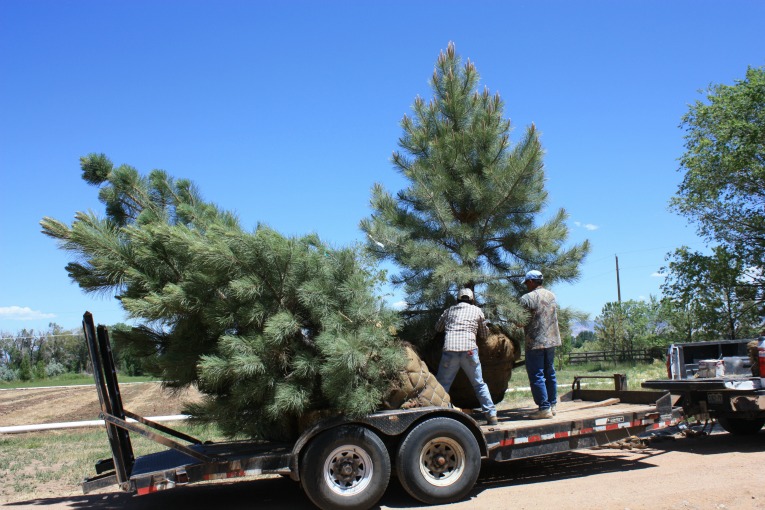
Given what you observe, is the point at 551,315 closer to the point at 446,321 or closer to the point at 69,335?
the point at 446,321

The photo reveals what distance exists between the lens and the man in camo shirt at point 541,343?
7.65 meters

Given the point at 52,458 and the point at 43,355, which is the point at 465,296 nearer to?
the point at 52,458

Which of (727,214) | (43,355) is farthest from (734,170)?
(43,355)

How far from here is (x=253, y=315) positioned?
6.02 m

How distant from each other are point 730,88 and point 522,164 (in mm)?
23990

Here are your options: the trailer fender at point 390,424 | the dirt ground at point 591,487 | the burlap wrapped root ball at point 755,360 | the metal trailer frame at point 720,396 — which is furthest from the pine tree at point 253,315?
the burlap wrapped root ball at point 755,360

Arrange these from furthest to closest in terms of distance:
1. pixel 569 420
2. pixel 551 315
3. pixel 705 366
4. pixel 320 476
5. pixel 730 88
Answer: pixel 730 88, pixel 705 366, pixel 551 315, pixel 569 420, pixel 320 476

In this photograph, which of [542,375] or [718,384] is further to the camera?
[718,384]

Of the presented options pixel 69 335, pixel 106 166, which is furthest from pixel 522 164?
pixel 69 335

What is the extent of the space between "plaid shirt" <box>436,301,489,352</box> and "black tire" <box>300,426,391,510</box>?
4.75ft

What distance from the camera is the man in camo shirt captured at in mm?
7652

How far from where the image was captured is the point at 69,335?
193ft

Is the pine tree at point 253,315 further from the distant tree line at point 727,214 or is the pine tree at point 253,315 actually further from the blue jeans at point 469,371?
the distant tree line at point 727,214

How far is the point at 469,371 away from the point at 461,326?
50cm
